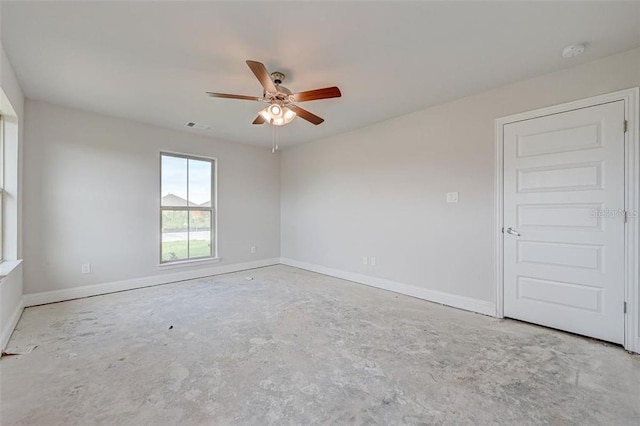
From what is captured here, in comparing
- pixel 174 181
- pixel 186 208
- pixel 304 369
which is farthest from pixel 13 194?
pixel 304 369

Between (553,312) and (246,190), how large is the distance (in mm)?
4886

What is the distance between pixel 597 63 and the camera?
2.44 m

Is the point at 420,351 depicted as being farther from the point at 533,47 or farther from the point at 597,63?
the point at 597,63

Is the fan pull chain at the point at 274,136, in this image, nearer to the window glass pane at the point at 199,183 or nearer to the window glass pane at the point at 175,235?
the window glass pane at the point at 199,183

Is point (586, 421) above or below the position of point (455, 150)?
below

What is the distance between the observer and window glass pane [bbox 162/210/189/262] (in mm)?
4434

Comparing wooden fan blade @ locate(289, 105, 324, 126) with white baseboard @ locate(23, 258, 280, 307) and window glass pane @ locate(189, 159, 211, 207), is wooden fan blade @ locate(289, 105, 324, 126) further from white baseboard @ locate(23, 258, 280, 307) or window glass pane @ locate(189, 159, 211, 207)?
white baseboard @ locate(23, 258, 280, 307)

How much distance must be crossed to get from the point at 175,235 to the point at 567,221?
5206 millimetres

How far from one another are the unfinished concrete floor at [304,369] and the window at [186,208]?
152 centimetres

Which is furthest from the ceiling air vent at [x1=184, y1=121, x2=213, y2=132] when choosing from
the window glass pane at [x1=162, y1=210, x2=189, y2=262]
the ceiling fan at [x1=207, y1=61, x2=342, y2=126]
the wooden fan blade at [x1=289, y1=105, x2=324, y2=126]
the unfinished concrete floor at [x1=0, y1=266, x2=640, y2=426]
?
the unfinished concrete floor at [x1=0, y1=266, x2=640, y2=426]

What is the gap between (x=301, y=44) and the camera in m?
2.21

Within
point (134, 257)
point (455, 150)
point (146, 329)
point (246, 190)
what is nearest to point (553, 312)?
point (455, 150)

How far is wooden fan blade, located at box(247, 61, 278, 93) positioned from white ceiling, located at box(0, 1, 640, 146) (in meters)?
0.28

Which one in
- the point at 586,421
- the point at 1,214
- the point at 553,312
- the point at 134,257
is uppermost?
the point at 1,214
